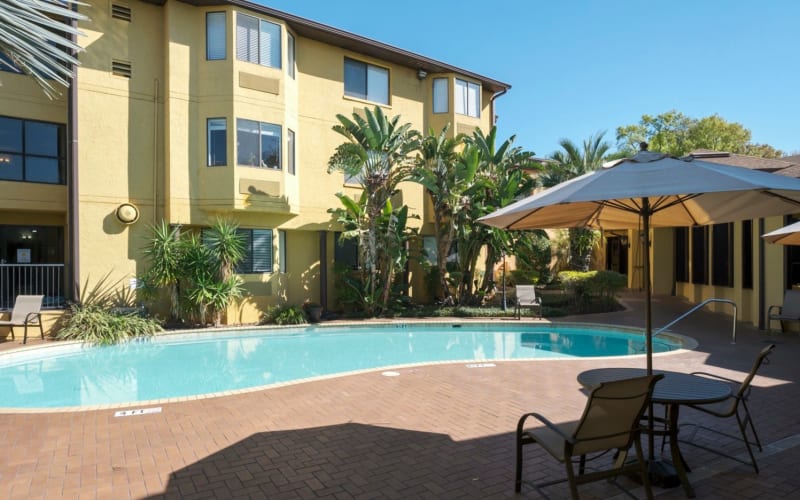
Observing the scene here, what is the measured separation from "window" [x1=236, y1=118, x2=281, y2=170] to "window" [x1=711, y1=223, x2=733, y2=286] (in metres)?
14.5

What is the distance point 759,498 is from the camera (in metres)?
4.00

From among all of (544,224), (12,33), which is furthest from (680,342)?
(12,33)

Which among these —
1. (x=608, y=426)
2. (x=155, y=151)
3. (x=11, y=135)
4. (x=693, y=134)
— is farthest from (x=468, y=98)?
(x=693, y=134)

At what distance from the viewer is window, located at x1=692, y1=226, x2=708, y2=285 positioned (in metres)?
18.0

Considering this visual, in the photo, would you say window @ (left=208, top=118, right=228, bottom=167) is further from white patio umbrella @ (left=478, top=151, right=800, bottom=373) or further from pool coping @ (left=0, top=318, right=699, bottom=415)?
white patio umbrella @ (left=478, top=151, right=800, bottom=373)

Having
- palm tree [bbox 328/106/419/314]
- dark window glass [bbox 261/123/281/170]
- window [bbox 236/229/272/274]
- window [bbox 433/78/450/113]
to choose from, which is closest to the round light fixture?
window [bbox 236/229/272/274]

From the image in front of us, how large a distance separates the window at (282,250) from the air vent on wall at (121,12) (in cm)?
794

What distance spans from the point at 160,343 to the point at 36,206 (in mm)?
6066

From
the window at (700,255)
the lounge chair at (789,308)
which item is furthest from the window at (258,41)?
the window at (700,255)

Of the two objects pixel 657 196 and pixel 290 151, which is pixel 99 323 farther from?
pixel 657 196

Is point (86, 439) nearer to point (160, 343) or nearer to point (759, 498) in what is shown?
point (759, 498)

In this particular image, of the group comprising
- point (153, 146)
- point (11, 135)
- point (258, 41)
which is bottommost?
point (153, 146)

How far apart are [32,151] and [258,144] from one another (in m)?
6.82

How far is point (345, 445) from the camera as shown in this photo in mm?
5266
